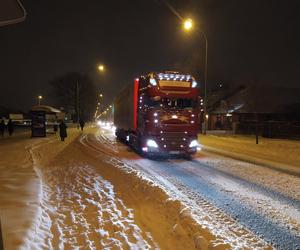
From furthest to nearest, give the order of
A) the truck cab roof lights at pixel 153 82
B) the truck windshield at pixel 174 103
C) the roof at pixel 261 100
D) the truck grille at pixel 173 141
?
1. the roof at pixel 261 100
2. the truck cab roof lights at pixel 153 82
3. the truck windshield at pixel 174 103
4. the truck grille at pixel 173 141

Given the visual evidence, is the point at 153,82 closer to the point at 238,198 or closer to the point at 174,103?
the point at 174,103

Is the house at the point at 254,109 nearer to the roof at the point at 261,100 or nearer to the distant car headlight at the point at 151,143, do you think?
the roof at the point at 261,100

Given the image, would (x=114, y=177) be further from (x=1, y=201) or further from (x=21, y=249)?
(x=21, y=249)

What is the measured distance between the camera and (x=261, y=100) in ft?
160

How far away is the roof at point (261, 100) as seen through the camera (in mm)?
48034

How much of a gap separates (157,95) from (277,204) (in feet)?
29.8

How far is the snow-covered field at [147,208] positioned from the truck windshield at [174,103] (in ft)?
12.8

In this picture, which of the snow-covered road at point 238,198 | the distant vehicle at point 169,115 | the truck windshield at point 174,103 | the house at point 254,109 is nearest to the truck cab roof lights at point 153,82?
the distant vehicle at point 169,115

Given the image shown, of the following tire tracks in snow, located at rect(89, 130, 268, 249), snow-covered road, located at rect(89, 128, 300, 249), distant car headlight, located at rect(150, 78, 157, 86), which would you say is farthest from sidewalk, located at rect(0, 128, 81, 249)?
distant car headlight, located at rect(150, 78, 157, 86)

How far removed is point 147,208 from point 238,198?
2630 mm

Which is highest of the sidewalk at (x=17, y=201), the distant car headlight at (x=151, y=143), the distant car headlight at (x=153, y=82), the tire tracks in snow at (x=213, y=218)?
the distant car headlight at (x=153, y=82)

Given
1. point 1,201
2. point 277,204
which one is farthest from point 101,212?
point 277,204

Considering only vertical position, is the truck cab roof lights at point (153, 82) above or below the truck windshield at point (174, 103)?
above

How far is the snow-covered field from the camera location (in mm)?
5766
